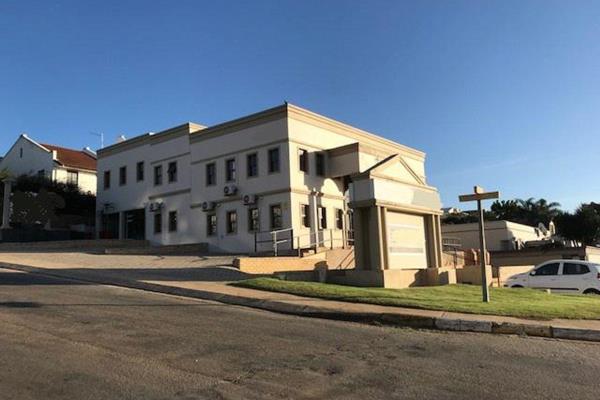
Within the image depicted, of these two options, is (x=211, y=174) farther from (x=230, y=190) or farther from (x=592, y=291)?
(x=592, y=291)

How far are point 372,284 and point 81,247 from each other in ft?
78.1

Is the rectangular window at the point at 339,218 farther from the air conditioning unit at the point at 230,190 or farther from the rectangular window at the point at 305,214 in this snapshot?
the air conditioning unit at the point at 230,190

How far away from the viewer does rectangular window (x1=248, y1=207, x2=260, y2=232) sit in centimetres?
3312

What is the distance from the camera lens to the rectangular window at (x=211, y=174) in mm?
35781

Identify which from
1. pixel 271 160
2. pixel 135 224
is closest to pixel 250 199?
pixel 271 160

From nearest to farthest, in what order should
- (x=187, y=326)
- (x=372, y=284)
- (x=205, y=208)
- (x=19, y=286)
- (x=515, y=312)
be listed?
(x=187, y=326) → (x=515, y=312) → (x=19, y=286) → (x=372, y=284) → (x=205, y=208)

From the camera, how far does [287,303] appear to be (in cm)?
1299

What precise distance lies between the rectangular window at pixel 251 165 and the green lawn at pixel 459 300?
17.0 m

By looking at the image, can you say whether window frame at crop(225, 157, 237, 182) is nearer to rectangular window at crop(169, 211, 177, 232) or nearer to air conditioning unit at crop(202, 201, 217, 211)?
air conditioning unit at crop(202, 201, 217, 211)

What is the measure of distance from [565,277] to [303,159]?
1634 cm

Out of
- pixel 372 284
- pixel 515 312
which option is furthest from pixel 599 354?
pixel 372 284

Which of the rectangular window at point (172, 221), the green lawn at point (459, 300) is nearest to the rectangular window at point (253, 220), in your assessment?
the rectangular window at point (172, 221)

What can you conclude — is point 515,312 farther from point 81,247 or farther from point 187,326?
point 81,247

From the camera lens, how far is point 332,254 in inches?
1048
